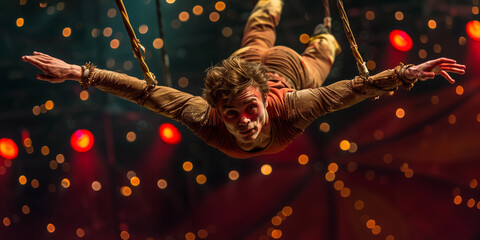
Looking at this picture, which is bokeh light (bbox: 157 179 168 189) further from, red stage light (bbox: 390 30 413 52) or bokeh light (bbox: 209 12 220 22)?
red stage light (bbox: 390 30 413 52)

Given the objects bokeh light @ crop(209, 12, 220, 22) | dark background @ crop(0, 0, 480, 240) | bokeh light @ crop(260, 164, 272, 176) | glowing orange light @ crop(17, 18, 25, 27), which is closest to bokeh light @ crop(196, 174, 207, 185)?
dark background @ crop(0, 0, 480, 240)

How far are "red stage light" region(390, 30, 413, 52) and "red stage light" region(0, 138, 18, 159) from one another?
2.63 metres

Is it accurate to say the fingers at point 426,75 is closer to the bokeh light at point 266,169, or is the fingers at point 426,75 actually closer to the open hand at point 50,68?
the open hand at point 50,68

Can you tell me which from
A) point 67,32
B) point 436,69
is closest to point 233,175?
point 67,32

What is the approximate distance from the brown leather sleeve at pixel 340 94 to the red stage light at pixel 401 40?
1.55 m

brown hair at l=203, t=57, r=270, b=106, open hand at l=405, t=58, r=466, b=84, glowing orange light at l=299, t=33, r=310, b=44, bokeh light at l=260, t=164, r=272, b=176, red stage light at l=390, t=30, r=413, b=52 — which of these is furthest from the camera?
bokeh light at l=260, t=164, r=272, b=176

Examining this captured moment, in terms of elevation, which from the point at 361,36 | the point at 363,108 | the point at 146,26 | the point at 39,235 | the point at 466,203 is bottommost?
the point at 466,203

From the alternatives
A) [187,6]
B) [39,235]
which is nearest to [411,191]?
[187,6]

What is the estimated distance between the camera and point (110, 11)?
3.47 meters

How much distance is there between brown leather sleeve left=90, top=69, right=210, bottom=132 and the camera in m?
1.60

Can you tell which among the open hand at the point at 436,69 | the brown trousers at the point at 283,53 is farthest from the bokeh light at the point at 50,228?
the open hand at the point at 436,69

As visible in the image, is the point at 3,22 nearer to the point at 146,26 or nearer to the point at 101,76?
the point at 146,26

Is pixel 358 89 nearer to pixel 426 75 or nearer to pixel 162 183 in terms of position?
pixel 426 75

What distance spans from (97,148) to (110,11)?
3.06 feet
